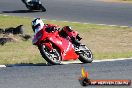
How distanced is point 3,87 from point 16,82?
463 mm

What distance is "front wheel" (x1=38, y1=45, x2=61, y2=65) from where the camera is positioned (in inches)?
495

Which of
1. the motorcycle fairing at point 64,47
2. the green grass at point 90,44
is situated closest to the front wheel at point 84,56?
the motorcycle fairing at point 64,47

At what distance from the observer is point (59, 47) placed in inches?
512

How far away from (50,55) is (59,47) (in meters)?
0.40

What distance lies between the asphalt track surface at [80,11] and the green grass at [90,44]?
5.56 feet

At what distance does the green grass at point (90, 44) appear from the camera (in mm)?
14273

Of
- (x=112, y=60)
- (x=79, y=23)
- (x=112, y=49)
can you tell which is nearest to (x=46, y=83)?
(x=112, y=60)

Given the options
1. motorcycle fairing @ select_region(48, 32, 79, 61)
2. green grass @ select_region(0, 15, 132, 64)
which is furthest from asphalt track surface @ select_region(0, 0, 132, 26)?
motorcycle fairing @ select_region(48, 32, 79, 61)

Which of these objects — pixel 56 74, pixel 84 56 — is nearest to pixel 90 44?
pixel 84 56

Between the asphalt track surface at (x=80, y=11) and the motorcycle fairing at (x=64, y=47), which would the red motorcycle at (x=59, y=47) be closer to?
the motorcycle fairing at (x=64, y=47)

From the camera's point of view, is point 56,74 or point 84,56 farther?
point 84,56

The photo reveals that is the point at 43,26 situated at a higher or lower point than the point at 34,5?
higher

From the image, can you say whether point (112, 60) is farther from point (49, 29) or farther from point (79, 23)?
point (79, 23)

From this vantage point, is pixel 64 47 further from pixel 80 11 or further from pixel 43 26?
pixel 80 11
